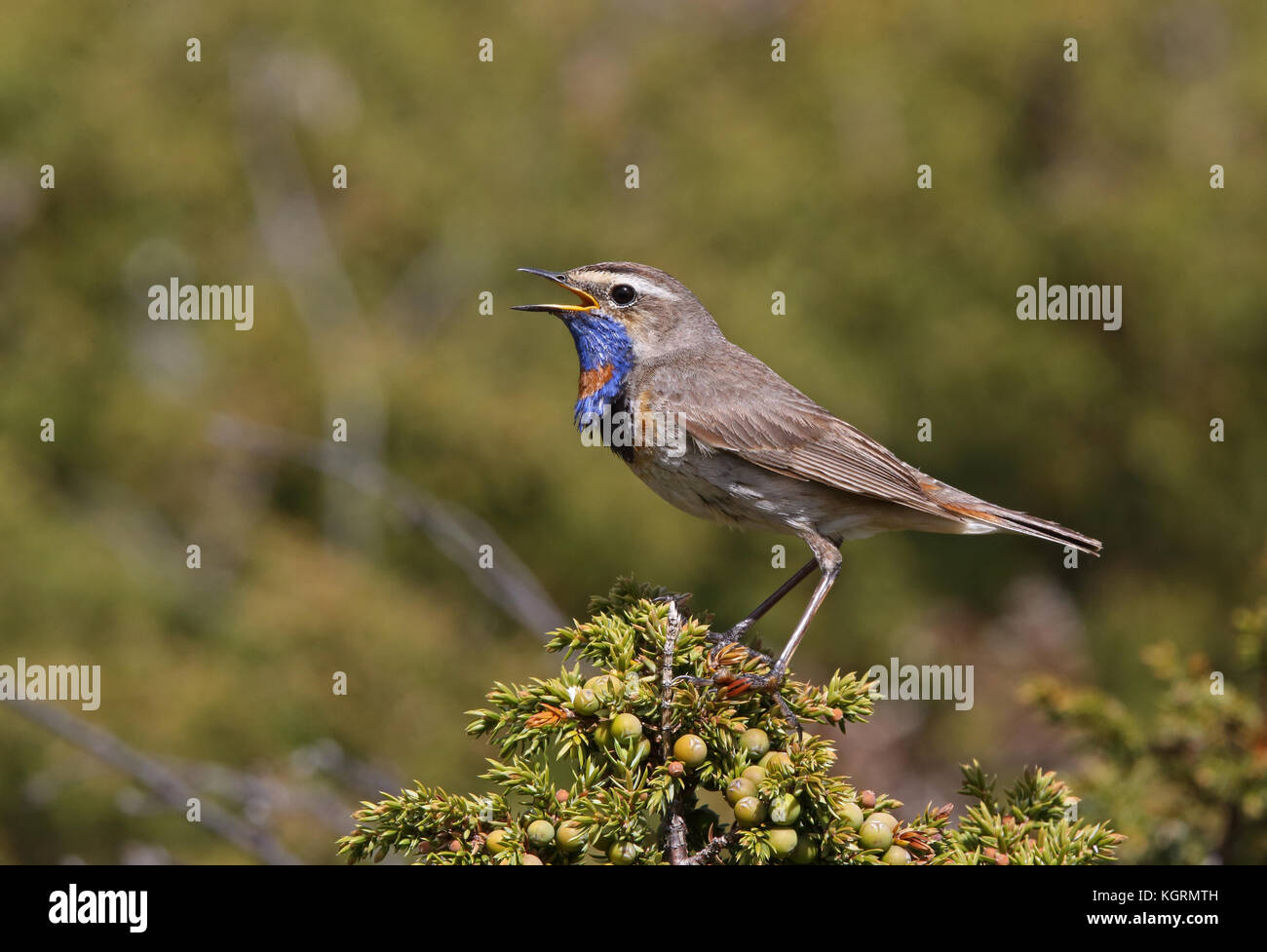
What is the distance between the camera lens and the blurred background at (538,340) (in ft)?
30.1

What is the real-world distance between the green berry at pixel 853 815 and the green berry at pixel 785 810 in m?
0.11

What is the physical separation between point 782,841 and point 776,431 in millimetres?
2353

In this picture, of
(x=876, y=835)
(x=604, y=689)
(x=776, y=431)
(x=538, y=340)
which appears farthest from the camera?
(x=538, y=340)

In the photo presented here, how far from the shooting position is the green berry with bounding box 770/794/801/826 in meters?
3.40

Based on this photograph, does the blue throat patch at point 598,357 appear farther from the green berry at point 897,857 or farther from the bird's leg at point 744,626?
the green berry at point 897,857

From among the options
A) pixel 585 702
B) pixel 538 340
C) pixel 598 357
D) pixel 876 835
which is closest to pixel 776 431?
pixel 598 357

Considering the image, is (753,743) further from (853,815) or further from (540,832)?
(540,832)

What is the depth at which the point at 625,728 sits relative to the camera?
3.52 m

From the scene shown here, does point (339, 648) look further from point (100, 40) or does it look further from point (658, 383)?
point (100, 40)

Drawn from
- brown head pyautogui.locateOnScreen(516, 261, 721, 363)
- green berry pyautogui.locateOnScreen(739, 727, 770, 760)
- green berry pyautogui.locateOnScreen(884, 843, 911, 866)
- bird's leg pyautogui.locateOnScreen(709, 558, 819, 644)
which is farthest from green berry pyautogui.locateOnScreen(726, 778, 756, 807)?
brown head pyautogui.locateOnScreen(516, 261, 721, 363)

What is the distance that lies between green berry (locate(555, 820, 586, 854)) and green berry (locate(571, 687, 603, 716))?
0.30 m

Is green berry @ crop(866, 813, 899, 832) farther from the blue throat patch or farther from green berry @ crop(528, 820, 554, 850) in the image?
the blue throat patch

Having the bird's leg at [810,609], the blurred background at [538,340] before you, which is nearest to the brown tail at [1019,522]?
the bird's leg at [810,609]

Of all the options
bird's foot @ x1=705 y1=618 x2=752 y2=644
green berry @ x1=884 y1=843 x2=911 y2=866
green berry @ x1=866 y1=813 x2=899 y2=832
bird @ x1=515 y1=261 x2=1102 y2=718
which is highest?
bird @ x1=515 y1=261 x2=1102 y2=718
